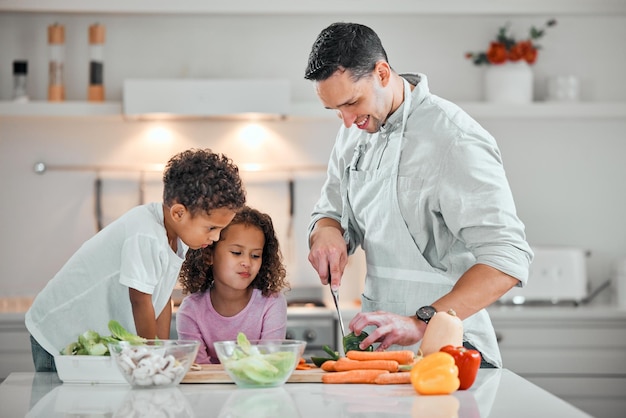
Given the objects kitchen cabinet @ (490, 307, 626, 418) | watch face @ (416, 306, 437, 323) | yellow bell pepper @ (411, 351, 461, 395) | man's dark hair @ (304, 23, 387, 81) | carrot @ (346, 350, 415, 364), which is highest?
man's dark hair @ (304, 23, 387, 81)

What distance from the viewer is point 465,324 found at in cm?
204

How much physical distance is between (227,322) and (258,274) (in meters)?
0.17

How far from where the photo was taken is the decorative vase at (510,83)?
4.12 meters

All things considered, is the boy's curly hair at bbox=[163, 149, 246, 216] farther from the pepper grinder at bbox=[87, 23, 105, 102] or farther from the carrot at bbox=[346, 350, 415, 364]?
the pepper grinder at bbox=[87, 23, 105, 102]

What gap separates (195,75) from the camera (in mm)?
4258

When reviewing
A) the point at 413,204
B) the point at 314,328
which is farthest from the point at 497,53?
the point at 413,204

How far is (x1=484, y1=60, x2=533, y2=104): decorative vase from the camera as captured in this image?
412 cm

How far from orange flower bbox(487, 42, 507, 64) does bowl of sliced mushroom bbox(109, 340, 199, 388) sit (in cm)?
280

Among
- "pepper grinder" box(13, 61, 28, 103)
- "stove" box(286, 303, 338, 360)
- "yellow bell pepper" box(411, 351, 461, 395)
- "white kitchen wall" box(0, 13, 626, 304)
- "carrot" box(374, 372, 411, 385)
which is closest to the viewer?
"yellow bell pepper" box(411, 351, 461, 395)

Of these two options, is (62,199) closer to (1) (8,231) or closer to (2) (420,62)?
(1) (8,231)

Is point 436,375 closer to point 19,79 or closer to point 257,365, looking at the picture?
point 257,365

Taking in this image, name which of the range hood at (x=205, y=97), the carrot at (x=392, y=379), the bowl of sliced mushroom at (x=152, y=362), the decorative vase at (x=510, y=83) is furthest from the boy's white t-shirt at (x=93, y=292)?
the decorative vase at (x=510, y=83)

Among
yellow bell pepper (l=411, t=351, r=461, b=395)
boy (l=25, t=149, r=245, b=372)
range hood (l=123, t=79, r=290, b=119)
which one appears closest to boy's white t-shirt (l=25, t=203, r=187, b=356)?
boy (l=25, t=149, r=245, b=372)

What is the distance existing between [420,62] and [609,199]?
1108mm
